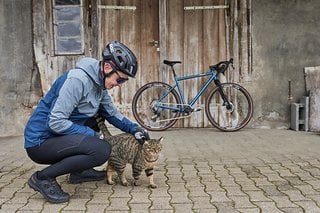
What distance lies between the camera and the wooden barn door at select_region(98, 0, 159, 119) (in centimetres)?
799

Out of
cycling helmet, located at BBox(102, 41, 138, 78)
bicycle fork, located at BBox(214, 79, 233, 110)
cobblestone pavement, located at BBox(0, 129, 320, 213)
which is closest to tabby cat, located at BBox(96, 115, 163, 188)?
cobblestone pavement, located at BBox(0, 129, 320, 213)

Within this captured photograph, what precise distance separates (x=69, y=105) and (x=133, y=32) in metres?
4.27

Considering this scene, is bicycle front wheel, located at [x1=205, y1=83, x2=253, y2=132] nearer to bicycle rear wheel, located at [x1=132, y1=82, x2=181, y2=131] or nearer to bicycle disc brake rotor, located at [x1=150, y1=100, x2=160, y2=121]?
bicycle rear wheel, located at [x1=132, y1=82, x2=181, y2=131]

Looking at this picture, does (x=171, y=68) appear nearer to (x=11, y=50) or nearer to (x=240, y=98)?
(x=240, y=98)


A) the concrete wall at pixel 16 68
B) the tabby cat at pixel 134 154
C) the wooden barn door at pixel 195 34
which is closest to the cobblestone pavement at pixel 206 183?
the tabby cat at pixel 134 154

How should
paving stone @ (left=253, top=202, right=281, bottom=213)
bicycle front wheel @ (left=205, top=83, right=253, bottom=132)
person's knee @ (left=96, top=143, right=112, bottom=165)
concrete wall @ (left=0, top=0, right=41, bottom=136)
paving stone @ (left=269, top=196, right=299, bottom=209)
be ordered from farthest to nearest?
bicycle front wheel @ (left=205, top=83, right=253, bottom=132), concrete wall @ (left=0, top=0, right=41, bottom=136), person's knee @ (left=96, top=143, right=112, bottom=165), paving stone @ (left=269, top=196, right=299, bottom=209), paving stone @ (left=253, top=202, right=281, bottom=213)

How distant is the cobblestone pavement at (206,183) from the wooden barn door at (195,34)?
1551mm

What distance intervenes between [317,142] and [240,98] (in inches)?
61.2

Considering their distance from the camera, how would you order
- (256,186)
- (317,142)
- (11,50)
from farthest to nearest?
(11,50), (317,142), (256,186)

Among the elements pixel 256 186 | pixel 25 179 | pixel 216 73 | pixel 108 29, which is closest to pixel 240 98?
pixel 216 73

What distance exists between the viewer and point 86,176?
15.9 ft

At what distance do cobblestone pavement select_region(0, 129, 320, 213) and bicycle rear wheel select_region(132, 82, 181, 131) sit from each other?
0.97 m

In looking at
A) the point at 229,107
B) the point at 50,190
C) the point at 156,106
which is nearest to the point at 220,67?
the point at 229,107

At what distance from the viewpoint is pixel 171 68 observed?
8.08 meters
